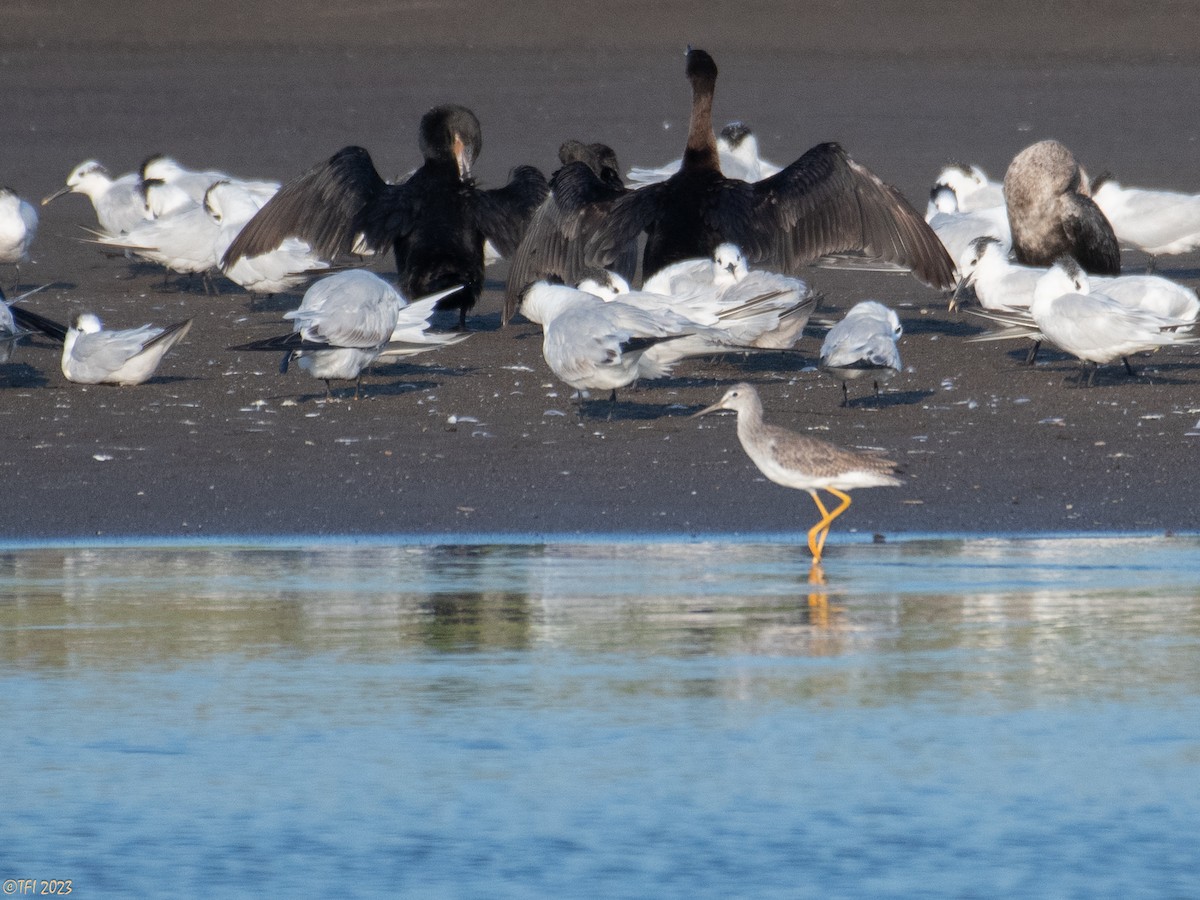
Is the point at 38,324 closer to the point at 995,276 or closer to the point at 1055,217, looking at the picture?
the point at 995,276

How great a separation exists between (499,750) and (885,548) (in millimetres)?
2849

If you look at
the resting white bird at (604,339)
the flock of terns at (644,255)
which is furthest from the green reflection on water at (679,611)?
the resting white bird at (604,339)

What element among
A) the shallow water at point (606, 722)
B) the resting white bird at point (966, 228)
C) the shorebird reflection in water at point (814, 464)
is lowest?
the shallow water at point (606, 722)

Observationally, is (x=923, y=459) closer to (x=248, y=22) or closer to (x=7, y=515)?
(x=7, y=515)

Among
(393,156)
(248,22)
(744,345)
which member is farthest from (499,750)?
(248,22)

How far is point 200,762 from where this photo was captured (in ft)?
18.0

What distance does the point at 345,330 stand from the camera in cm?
1072

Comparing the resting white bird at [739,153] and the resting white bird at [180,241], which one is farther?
the resting white bird at [739,153]

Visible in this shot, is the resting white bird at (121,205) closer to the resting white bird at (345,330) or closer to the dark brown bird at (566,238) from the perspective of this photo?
the dark brown bird at (566,238)

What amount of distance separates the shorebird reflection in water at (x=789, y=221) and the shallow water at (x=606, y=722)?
15.2 feet

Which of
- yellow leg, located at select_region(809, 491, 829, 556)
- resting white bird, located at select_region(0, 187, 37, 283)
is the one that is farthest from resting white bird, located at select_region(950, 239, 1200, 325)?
resting white bird, located at select_region(0, 187, 37, 283)

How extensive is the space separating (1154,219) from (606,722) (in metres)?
9.66

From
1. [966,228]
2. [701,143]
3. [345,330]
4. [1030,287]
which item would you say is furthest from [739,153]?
[345,330]

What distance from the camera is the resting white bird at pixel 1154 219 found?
14469 mm
